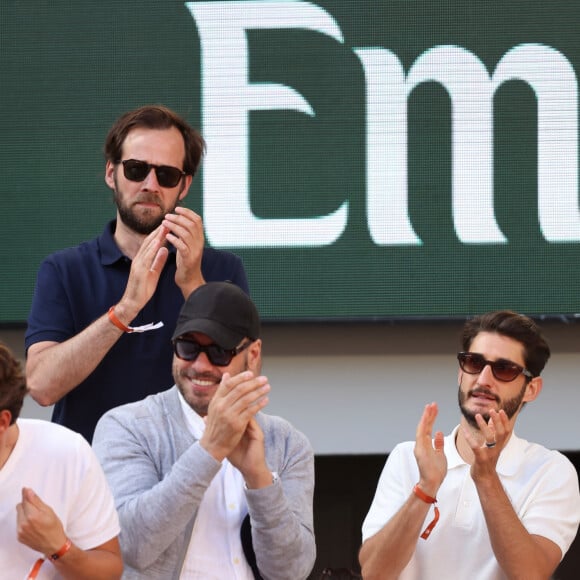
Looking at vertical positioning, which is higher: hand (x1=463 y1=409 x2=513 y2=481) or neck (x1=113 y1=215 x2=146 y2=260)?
neck (x1=113 y1=215 x2=146 y2=260)

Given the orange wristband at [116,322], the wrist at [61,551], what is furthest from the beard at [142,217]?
the wrist at [61,551]

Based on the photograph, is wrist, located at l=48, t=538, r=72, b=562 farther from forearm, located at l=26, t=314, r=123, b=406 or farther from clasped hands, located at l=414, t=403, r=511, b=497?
clasped hands, located at l=414, t=403, r=511, b=497

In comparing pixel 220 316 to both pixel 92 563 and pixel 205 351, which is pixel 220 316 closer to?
pixel 205 351

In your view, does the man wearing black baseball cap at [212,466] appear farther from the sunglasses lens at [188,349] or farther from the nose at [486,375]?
the nose at [486,375]

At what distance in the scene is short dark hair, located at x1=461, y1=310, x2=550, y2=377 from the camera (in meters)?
3.25

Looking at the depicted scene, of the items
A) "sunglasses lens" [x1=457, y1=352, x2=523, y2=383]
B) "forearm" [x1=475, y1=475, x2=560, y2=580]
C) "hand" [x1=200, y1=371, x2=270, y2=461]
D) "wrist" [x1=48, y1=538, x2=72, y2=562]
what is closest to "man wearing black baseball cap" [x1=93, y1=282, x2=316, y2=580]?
"hand" [x1=200, y1=371, x2=270, y2=461]

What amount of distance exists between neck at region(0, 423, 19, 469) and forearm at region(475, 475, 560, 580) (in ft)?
3.72

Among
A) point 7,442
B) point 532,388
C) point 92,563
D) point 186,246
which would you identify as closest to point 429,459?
point 532,388

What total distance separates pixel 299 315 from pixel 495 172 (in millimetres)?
817

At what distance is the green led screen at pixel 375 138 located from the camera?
4.19 m

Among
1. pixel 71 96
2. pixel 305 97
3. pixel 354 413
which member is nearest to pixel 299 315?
pixel 354 413

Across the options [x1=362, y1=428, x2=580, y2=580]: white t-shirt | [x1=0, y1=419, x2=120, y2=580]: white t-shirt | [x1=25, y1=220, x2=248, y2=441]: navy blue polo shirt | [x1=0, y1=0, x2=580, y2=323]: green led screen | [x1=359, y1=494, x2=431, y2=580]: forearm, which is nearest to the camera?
[x1=0, y1=419, x2=120, y2=580]: white t-shirt

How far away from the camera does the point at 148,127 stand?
3.31m

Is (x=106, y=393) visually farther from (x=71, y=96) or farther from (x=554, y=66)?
(x=554, y=66)
